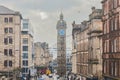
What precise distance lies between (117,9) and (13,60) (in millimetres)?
53579

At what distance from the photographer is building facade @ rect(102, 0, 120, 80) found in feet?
172

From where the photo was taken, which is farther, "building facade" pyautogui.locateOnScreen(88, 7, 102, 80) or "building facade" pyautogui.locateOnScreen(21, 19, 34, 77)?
"building facade" pyautogui.locateOnScreen(21, 19, 34, 77)

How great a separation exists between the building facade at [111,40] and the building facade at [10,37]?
43.1 meters

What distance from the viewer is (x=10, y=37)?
102m

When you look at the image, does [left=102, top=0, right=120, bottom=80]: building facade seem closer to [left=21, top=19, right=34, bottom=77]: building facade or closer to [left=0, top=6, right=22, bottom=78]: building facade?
[left=0, top=6, right=22, bottom=78]: building facade

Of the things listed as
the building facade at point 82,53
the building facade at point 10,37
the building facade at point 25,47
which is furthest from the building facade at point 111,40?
the building facade at point 25,47

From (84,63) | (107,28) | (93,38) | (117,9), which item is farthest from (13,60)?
(117,9)

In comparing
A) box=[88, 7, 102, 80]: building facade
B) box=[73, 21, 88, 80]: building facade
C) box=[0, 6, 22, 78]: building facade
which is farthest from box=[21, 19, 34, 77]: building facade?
box=[88, 7, 102, 80]: building facade

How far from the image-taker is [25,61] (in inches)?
4843

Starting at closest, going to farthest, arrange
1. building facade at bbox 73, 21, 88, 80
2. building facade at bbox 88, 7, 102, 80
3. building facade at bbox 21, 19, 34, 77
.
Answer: building facade at bbox 88, 7, 102, 80 < building facade at bbox 73, 21, 88, 80 < building facade at bbox 21, 19, 34, 77

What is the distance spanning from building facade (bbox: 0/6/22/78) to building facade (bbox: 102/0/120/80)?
4305 centimetres

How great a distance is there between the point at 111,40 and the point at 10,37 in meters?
49.4

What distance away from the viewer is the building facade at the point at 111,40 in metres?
52.3

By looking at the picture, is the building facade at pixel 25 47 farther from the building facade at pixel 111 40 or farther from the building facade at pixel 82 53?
the building facade at pixel 111 40
